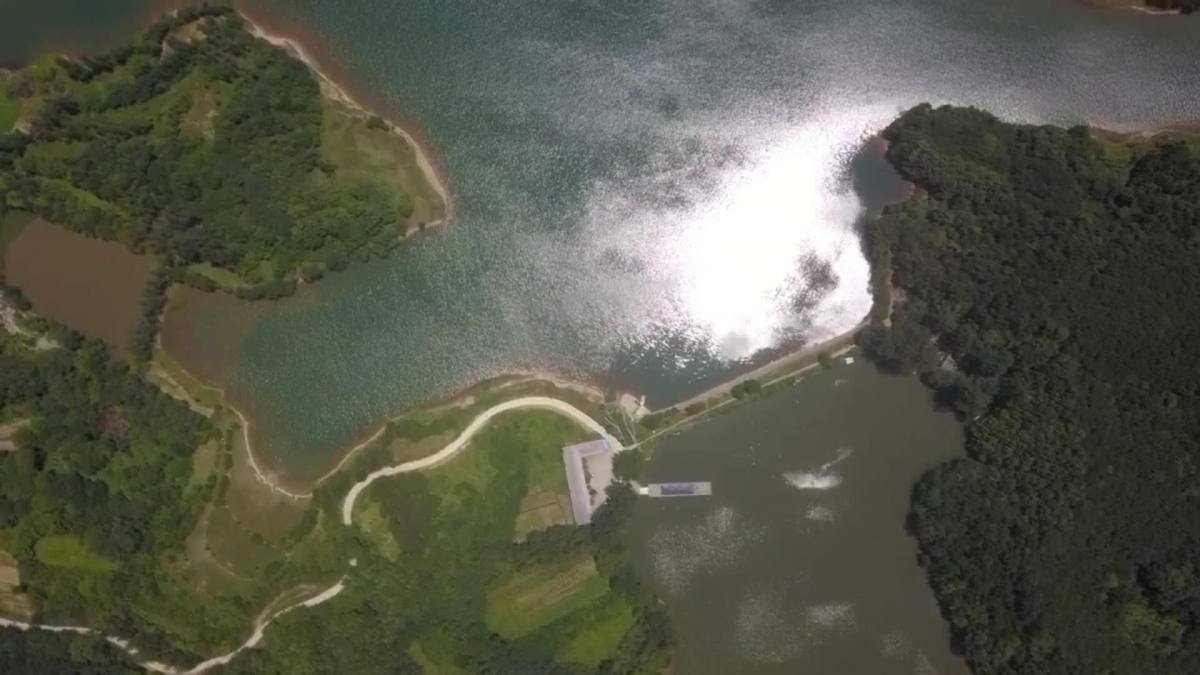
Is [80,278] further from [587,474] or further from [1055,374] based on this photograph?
[1055,374]

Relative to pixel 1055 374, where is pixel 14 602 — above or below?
below

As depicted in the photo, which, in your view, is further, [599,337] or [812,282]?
[812,282]

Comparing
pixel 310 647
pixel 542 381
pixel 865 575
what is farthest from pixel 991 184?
pixel 310 647

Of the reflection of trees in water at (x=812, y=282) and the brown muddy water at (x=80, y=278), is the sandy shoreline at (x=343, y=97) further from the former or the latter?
the reflection of trees in water at (x=812, y=282)

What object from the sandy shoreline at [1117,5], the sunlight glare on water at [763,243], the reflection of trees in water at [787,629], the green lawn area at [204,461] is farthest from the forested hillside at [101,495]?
the sandy shoreline at [1117,5]

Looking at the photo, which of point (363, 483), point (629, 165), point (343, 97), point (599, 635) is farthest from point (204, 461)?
point (629, 165)

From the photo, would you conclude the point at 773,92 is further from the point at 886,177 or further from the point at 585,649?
the point at 585,649
